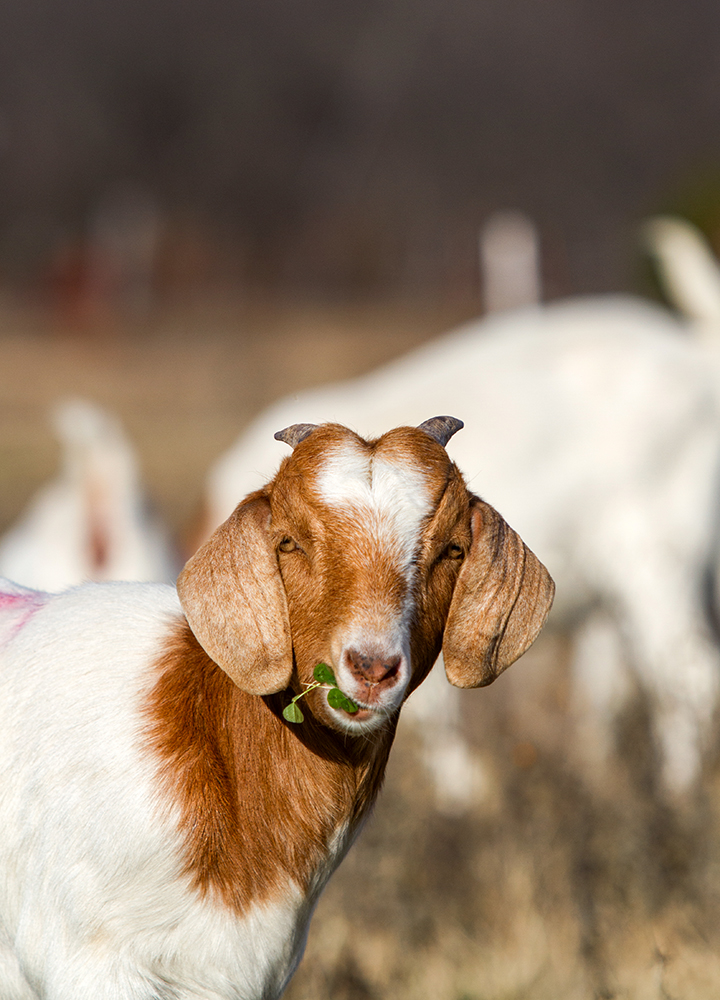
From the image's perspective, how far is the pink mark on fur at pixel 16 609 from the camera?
2.59 metres

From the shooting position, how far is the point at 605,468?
5.14m

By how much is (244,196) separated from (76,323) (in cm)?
1375

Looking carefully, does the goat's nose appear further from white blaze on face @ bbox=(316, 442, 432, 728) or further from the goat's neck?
the goat's neck

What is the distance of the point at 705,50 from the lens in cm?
4634

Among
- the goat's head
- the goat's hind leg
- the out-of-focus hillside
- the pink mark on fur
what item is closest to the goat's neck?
the goat's head

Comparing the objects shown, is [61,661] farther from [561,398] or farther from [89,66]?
[89,66]

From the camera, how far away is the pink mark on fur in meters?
2.59

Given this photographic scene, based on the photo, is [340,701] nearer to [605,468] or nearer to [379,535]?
[379,535]

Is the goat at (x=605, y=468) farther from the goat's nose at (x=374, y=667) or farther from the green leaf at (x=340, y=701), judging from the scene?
the goat's nose at (x=374, y=667)

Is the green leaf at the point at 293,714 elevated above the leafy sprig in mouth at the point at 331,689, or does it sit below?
below

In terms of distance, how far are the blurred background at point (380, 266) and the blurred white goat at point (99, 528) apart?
241 mm

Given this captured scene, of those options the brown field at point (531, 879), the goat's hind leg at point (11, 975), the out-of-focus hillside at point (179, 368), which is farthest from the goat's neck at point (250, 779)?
the out-of-focus hillside at point (179, 368)

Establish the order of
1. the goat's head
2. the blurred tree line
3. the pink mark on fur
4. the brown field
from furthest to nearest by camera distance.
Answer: the blurred tree line < the brown field < the pink mark on fur < the goat's head

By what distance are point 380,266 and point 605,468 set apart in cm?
2958
